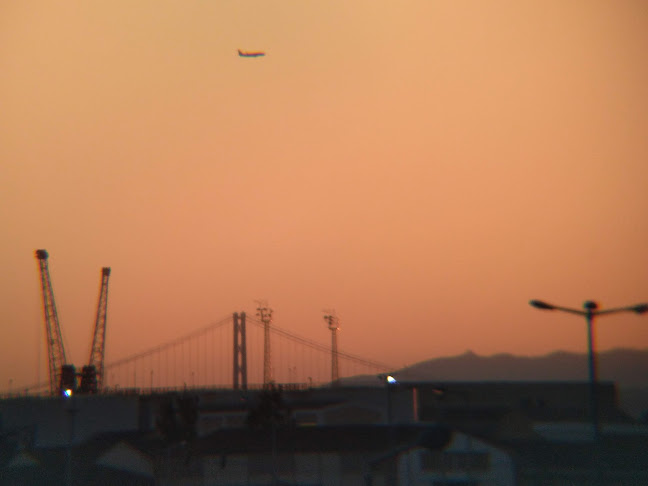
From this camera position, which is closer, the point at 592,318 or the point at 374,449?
the point at 592,318

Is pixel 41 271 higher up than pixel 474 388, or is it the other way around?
pixel 41 271

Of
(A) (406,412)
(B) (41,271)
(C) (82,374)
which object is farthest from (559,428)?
(B) (41,271)

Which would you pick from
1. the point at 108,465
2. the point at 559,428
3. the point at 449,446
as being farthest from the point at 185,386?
the point at 449,446

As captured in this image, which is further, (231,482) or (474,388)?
(474,388)

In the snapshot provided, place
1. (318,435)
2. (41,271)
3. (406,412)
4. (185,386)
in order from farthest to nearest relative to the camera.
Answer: (41,271) → (185,386) → (406,412) → (318,435)

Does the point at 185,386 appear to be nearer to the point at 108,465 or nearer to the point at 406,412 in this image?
the point at 406,412

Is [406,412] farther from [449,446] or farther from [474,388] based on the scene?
[449,446]

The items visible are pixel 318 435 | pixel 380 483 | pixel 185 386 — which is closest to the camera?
pixel 380 483

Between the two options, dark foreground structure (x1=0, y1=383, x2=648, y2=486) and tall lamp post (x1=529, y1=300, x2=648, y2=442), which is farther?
dark foreground structure (x1=0, y1=383, x2=648, y2=486)

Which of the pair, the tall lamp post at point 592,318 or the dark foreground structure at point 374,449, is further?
the dark foreground structure at point 374,449
